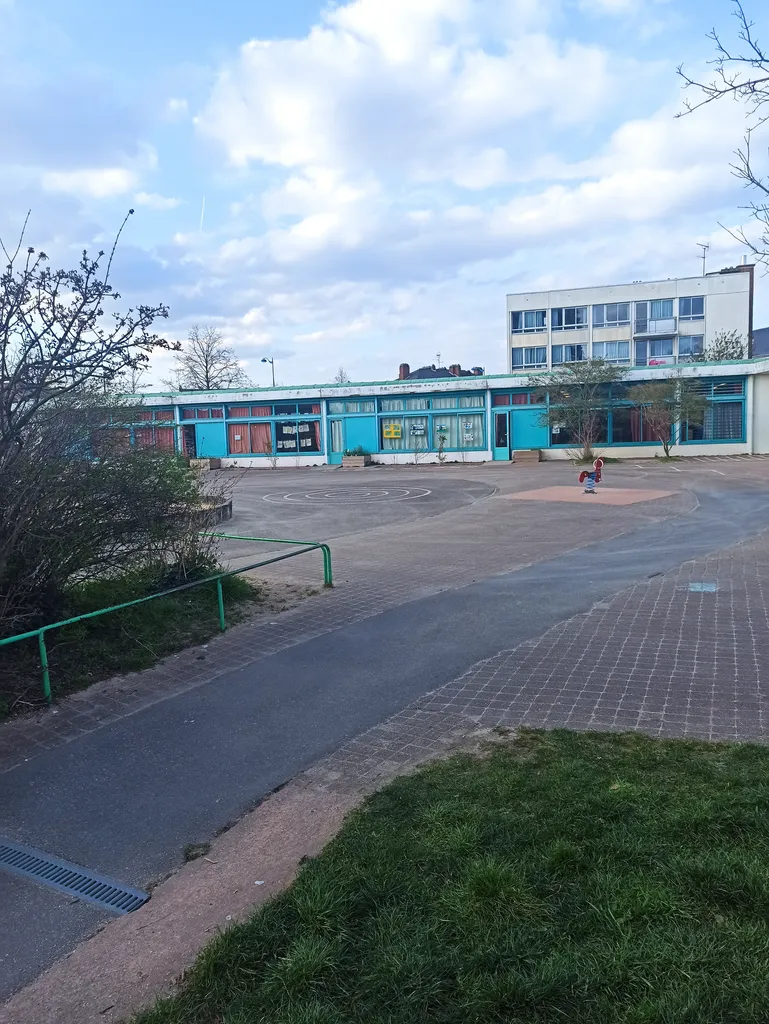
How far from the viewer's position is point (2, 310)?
5867mm

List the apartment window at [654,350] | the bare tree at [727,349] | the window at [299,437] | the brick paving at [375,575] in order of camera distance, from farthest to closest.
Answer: the apartment window at [654,350], the bare tree at [727,349], the window at [299,437], the brick paving at [375,575]

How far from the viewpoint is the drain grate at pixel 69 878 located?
354 centimetres

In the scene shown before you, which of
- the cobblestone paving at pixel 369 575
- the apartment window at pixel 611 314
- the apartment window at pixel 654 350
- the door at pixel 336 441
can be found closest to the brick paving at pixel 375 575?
the cobblestone paving at pixel 369 575

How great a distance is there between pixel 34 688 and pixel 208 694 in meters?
1.48

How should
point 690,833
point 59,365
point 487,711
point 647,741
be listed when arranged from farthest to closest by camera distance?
1. point 59,365
2. point 487,711
3. point 647,741
4. point 690,833

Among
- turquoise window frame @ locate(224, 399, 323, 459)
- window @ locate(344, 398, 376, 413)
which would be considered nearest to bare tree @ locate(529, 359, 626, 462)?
window @ locate(344, 398, 376, 413)

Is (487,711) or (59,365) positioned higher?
(59,365)

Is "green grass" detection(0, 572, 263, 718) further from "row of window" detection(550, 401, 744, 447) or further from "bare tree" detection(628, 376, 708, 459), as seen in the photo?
"row of window" detection(550, 401, 744, 447)

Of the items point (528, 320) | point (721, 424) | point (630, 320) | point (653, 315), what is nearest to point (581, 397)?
point (721, 424)

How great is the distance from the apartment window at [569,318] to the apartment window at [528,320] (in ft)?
2.34

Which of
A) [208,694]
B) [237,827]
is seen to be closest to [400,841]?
[237,827]

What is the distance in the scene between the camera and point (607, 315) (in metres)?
62.1

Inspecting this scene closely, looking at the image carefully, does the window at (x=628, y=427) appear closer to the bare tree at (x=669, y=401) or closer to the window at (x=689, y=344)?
the bare tree at (x=669, y=401)

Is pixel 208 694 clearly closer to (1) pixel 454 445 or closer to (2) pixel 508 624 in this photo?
(2) pixel 508 624
